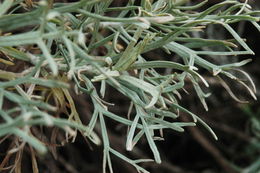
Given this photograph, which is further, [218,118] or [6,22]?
[218,118]

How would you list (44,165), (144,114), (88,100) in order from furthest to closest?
(88,100)
(44,165)
(144,114)

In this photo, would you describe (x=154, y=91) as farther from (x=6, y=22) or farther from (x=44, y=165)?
(x=44, y=165)

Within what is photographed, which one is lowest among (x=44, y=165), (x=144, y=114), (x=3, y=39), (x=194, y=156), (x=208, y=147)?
(x=194, y=156)

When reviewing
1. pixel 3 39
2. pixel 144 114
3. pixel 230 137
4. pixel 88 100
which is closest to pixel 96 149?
pixel 88 100

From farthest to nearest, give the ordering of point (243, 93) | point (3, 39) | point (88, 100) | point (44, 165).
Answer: point (243, 93), point (88, 100), point (44, 165), point (3, 39)

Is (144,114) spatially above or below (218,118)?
above

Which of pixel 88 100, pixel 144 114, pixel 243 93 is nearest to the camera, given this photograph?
pixel 144 114

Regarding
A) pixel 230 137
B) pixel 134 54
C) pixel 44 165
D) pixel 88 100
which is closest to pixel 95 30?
pixel 134 54

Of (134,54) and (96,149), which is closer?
(134,54)

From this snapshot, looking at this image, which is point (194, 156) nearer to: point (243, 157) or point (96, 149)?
point (243, 157)
